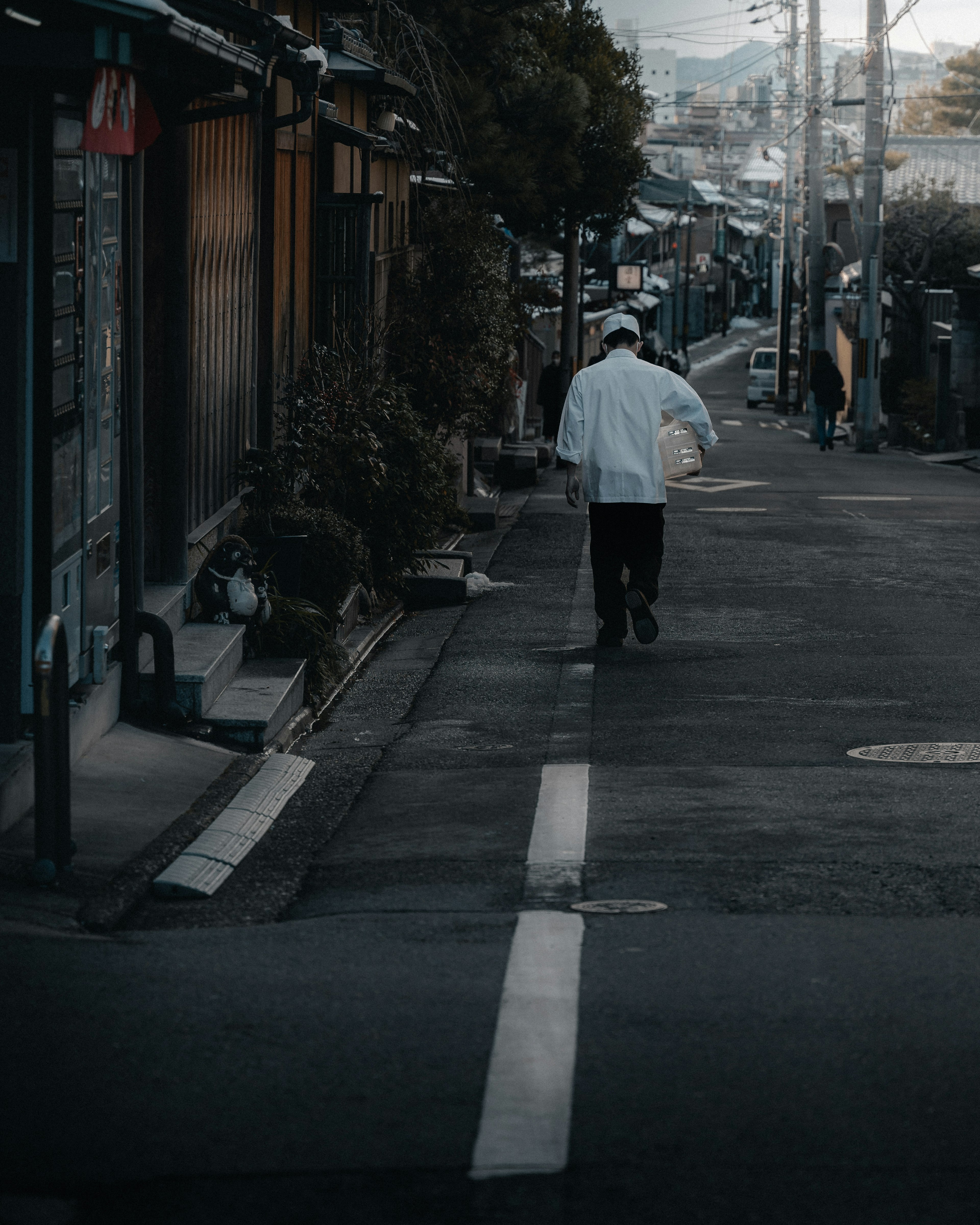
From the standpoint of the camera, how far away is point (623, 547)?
1023 cm

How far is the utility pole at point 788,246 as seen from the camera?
55125 millimetres

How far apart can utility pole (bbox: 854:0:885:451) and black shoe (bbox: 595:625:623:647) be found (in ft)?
83.4

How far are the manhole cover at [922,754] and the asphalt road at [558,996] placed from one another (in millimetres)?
110

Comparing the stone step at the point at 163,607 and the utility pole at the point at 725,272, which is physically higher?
the utility pole at the point at 725,272

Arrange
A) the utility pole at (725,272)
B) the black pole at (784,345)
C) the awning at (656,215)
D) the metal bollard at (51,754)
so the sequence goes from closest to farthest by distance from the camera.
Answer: the metal bollard at (51,754) < the black pole at (784,345) < the awning at (656,215) < the utility pole at (725,272)

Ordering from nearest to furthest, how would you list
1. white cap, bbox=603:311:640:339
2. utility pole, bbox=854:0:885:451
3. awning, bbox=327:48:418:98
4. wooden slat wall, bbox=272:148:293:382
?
1. white cap, bbox=603:311:640:339
2. wooden slat wall, bbox=272:148:293:382
3. awning, bbox=327:48:418:98
4. utility pole, bbox=854:0:885:451

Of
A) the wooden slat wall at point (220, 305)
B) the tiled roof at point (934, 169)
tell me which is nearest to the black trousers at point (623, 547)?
the wooden slat wall at point (220, 305)

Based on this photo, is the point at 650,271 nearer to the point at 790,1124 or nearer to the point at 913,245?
the point at 913,245

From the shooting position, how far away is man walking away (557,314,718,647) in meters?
10.1

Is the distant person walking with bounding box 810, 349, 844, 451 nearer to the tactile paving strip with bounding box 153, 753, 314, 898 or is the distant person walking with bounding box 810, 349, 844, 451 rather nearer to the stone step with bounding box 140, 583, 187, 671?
the stone step with bounding box 140, 583, 187, 671

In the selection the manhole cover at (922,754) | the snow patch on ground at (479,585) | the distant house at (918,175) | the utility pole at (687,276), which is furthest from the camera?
the utility pole at (687,276)

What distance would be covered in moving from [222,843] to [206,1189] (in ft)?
9.08

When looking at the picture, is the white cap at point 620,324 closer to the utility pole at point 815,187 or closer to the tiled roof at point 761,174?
the utility pole at point 815,187

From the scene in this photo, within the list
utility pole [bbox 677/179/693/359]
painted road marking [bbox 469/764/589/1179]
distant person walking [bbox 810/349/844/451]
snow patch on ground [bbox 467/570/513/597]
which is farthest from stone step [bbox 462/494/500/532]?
utility pole [bbox 677/179/693/359]
